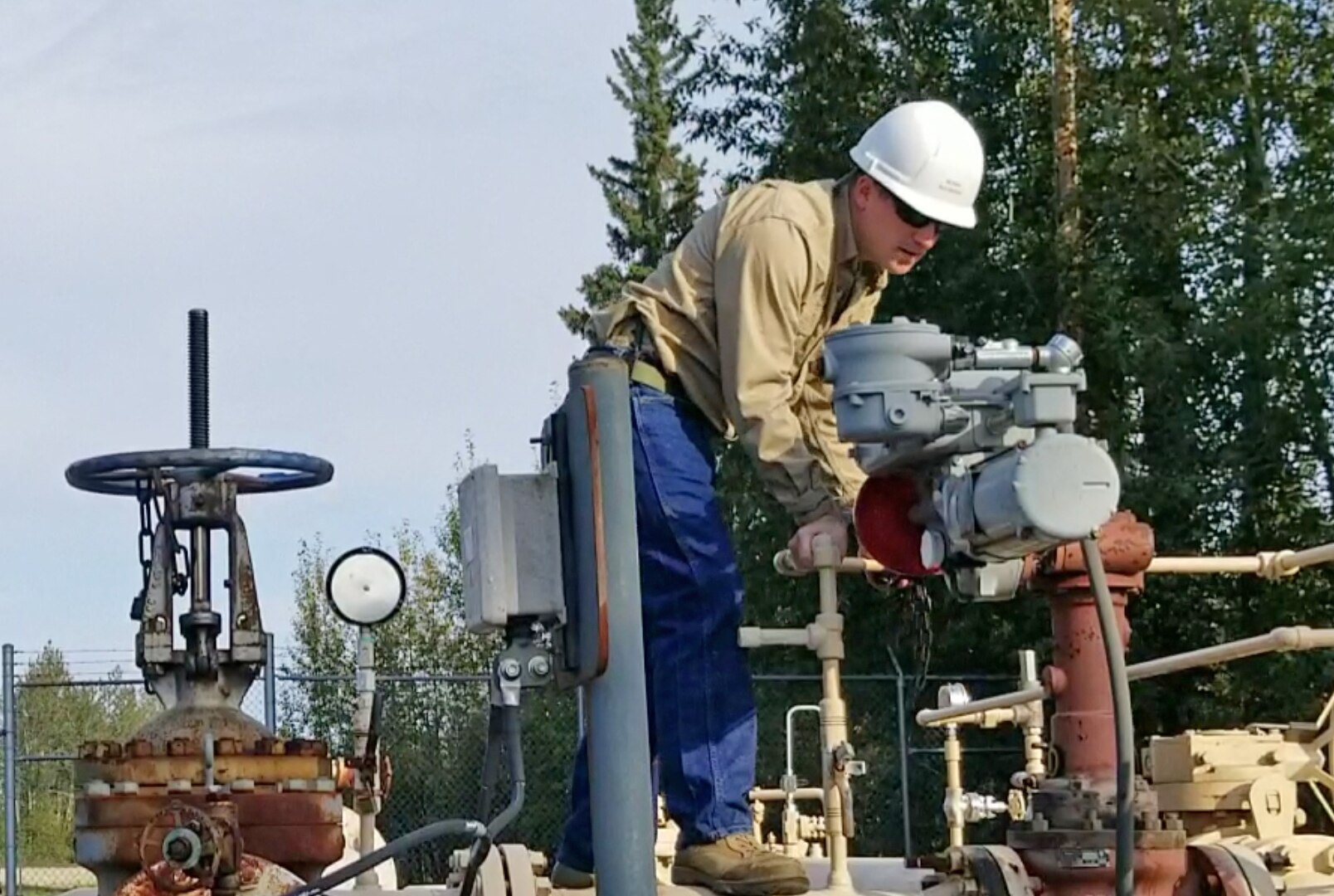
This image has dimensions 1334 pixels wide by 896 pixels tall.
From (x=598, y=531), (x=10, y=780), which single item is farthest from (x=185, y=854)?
(x=10, y=780)

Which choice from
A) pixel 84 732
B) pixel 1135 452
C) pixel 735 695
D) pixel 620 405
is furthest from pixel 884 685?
pixel 620 405

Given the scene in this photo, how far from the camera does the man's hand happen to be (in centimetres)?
460

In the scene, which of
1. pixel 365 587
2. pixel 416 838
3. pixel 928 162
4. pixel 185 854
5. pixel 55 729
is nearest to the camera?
pixel 416 838

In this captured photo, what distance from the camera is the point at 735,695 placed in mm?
4762

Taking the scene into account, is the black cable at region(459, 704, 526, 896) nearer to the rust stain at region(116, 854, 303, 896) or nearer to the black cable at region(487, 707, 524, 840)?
the black cable at region(487, 707, 524, 840)

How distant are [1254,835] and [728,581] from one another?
2.49 meters

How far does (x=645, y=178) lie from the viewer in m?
41.3

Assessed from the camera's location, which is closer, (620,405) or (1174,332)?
(620,405)

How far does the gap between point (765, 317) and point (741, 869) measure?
3.66ft

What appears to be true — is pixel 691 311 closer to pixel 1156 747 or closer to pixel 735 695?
pixel 735 695

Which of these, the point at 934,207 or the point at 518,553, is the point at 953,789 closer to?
the point at 934,207

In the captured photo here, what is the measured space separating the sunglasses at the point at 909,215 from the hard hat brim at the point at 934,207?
2 cm

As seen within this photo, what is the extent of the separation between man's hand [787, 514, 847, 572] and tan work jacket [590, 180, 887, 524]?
25 mm

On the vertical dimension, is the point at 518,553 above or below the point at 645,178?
below
